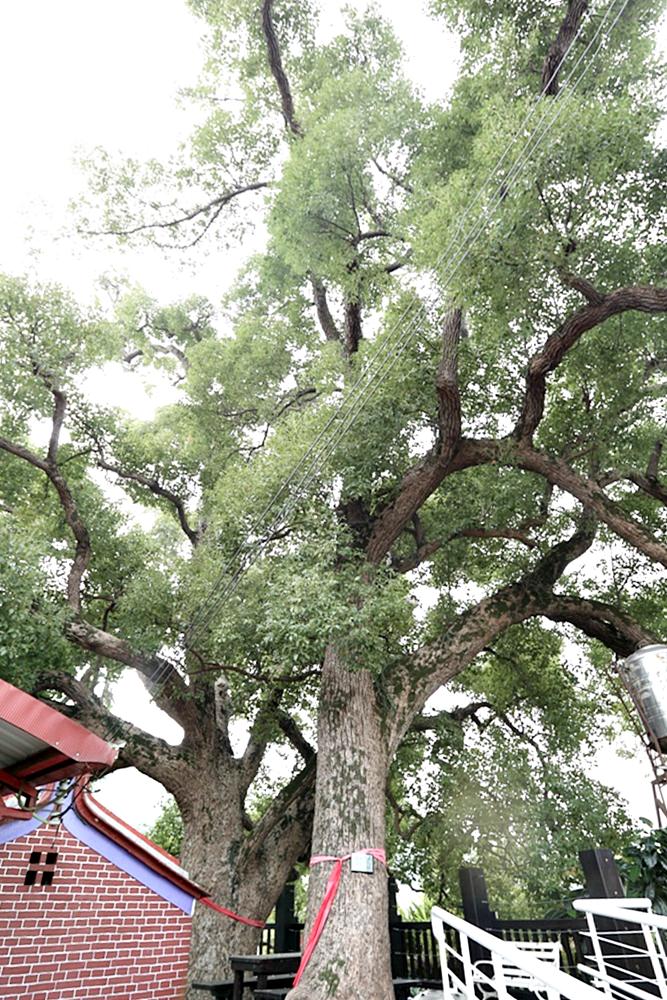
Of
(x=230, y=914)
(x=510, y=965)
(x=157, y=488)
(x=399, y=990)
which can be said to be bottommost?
(x=399, y=990)

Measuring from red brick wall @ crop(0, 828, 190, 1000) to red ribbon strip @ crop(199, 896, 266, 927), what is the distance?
0.30m

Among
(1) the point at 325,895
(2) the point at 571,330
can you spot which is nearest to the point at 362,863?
(1) the point at 325,895

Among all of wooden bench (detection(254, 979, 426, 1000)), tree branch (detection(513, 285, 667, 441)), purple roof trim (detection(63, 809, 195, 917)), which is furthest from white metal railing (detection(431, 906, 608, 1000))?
tree branch (detection(513, 285, 667, 441))

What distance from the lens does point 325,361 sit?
841cm

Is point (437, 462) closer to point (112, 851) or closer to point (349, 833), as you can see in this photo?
point (349, 833)

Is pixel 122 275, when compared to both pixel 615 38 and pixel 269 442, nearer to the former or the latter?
pixel 269 442

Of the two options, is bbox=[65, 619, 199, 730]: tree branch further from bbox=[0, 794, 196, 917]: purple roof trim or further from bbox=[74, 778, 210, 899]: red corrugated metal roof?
bbox=[0, 794, 196, 917]: purple roof trim

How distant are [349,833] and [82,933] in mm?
2579

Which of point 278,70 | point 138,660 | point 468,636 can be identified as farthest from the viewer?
point 278,70

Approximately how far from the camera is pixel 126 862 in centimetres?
585

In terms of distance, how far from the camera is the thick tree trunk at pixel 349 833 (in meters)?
4.64

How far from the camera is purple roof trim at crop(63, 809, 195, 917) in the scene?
223 inches

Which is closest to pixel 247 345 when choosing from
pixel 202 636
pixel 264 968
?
pixel 202 636

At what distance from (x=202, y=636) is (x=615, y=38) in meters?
7.97
